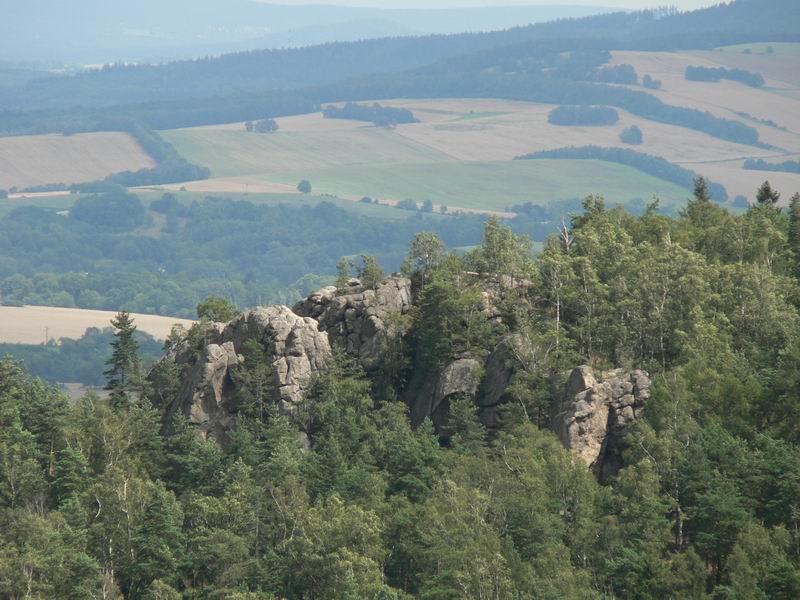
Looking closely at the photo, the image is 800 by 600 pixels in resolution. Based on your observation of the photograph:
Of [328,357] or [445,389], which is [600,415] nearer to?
[445,389]

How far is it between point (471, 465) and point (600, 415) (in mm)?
7228

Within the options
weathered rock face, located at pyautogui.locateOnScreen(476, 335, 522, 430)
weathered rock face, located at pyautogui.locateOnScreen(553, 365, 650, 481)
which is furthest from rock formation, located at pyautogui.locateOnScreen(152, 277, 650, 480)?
weathered rock face, located at pyautogui.locateOnScreen(553, 365, 650, 481)

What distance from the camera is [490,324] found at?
103m

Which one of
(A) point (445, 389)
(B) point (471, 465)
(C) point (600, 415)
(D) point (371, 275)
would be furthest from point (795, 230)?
(B) point (471, 465)

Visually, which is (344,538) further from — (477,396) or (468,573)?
(477,396)

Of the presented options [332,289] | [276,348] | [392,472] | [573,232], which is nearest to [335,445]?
[392,472]

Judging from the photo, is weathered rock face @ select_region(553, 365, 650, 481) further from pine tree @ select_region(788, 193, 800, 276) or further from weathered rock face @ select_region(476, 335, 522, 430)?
pine tree @ select_region(788, 193, 800, 276)

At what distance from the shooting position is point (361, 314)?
106 meters

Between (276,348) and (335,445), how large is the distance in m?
10.5

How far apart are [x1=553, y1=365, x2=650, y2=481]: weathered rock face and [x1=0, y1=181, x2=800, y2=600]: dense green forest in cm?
126

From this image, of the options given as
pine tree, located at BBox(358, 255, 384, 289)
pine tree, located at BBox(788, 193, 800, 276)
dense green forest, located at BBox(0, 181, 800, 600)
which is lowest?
dense green forest, located at BBox(0, 181, 800, 600)

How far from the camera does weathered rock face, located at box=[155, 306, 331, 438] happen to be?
338 feet

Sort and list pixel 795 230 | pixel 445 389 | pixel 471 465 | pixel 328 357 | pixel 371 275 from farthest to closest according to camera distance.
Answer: pixel 795 230
pixel 371 275
pixel 328 357
pixel 445 389
pixel 471 465

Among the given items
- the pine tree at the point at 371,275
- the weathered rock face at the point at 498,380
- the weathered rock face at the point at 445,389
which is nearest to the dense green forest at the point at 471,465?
the weathered rock face at the point at 498,380
